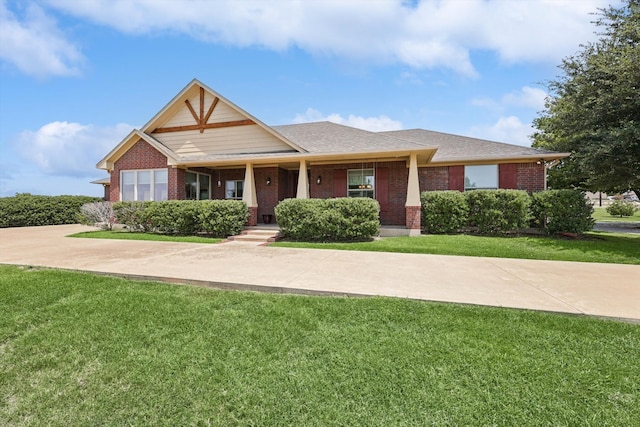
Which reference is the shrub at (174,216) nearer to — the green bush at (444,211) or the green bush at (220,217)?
the green bush at (220,217)

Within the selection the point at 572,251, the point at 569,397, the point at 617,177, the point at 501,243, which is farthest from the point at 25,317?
the point at 617,177

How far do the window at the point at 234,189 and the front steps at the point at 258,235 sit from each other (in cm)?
329

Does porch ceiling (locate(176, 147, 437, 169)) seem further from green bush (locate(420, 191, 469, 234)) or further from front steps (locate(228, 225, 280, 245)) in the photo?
front steps (locate(228, 225, 280, 245))

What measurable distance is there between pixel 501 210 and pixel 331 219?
617cm

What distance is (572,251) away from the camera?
8.38m

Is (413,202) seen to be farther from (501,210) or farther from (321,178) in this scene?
(321,178)

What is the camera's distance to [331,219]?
10.2m

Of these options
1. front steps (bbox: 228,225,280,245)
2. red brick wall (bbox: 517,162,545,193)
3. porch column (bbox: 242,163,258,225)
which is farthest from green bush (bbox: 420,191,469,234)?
porch column (bbox: 242,163,258,225)

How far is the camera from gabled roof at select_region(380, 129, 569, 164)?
40.6ft

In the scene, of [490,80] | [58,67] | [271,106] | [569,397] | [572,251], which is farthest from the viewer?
[271,106]

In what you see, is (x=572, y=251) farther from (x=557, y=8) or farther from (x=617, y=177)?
(x=557, y=8)

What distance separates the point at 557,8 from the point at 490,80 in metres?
2.55

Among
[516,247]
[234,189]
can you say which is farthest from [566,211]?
[234,189]

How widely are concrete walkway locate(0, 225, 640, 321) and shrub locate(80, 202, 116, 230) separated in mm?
5208
